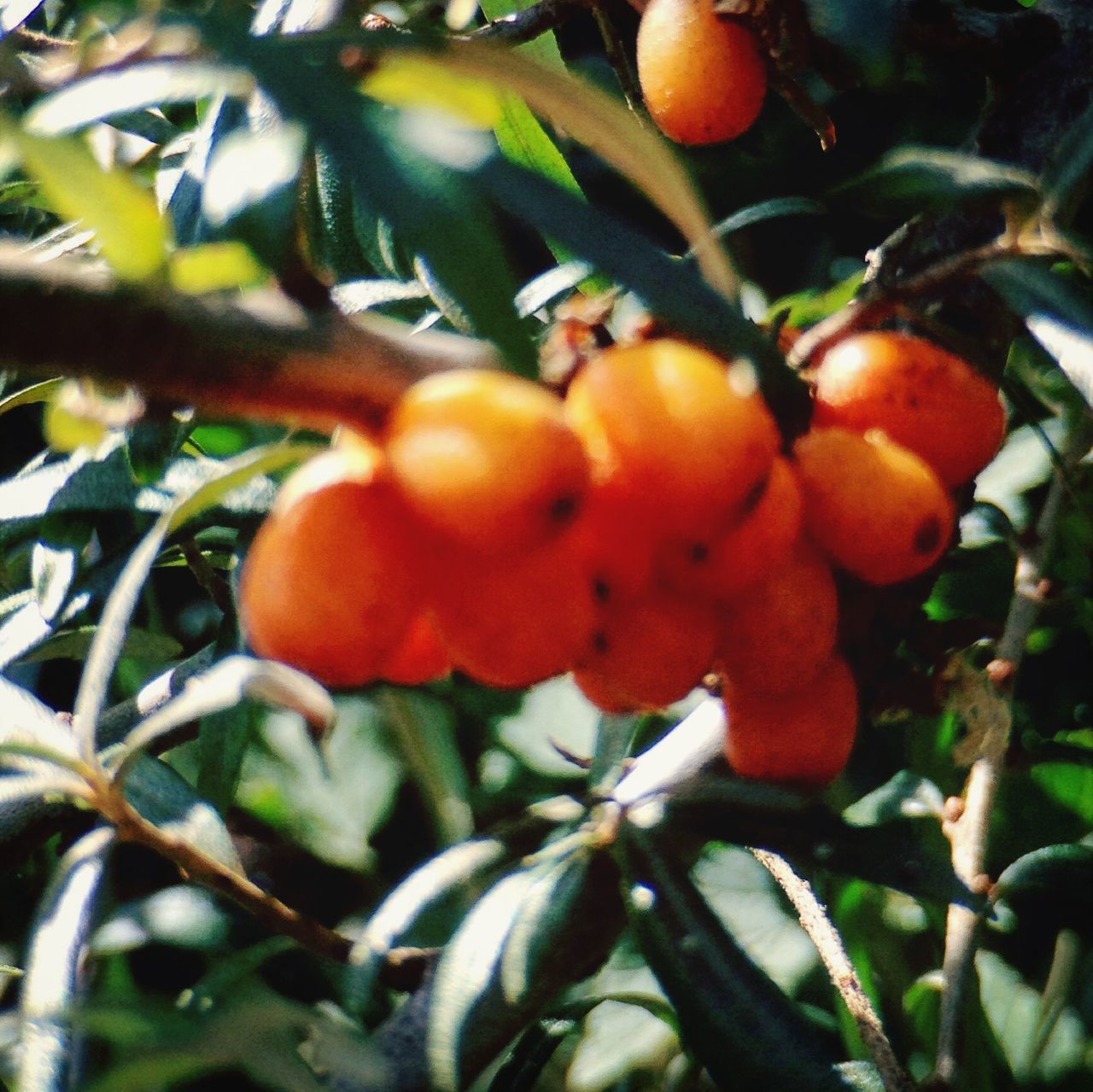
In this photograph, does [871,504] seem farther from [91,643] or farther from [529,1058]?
[91,643]

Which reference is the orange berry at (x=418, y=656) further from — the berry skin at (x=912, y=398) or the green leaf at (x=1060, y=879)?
the green leaf at (x=1060, y=879)

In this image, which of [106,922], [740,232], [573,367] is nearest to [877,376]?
[573,367]

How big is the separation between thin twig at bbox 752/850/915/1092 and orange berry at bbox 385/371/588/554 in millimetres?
429

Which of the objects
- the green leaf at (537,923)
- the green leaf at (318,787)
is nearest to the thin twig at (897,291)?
the green leaf at (537,923)

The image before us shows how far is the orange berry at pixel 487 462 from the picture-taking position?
376 millimetres

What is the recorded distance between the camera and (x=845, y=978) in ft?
2.24

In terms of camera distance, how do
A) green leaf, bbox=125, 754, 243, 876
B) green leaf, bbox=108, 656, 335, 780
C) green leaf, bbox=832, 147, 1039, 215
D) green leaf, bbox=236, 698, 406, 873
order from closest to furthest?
green leaf, bbox=108, 656, 335, 780 → green leaf, bbox=832, 147, 1039, 215 → green leaf, bbox=125, 754, 243, 876 → green leaf, bbox=236, 698, 406, 873

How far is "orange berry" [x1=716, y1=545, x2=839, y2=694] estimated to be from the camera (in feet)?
1.59

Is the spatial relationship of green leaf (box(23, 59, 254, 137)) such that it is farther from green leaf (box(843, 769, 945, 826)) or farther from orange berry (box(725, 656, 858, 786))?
green leaf (box(843, 769, 945, 826))

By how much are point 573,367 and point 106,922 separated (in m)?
0.48

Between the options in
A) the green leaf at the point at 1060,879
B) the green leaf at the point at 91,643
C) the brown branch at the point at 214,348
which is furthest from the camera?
the green leaf at the point at 91,643

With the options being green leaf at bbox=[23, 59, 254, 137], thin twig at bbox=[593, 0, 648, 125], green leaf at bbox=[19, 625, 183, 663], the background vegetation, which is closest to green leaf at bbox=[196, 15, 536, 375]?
the background vegetation

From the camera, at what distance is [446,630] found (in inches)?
17.8

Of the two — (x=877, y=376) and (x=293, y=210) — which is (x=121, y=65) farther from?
(x=877, y=376)
